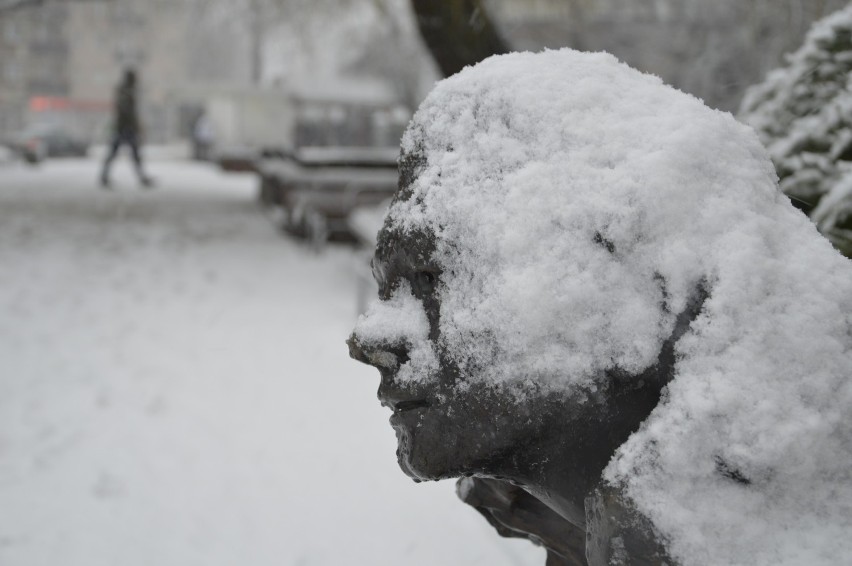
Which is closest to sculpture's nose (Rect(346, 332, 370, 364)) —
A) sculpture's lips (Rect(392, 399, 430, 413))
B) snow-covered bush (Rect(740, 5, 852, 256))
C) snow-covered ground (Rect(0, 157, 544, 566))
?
sculpture's lips (Rect(392, 399, 430, 413))

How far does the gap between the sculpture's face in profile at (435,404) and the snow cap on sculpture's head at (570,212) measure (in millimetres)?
31

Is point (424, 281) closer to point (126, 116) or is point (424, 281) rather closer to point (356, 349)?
point (356, 349)

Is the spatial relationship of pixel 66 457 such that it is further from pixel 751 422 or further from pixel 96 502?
pixel 751 422

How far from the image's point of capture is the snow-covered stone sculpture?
4.26 feet

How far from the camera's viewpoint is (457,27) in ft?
21.0

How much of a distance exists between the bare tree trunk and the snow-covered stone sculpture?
490 cm

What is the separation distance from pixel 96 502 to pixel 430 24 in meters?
4.24

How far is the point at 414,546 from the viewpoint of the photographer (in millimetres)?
3613

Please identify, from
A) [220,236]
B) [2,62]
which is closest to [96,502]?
[220,236]

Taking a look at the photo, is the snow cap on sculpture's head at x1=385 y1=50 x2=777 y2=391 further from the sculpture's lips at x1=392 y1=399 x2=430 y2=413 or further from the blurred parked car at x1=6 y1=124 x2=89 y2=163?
the blurred parked car at x1=6 y1=124 x2=89 y2=163

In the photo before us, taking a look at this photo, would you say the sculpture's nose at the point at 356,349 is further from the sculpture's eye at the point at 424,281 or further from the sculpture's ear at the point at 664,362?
the sculpture's ear at the point at 664,362

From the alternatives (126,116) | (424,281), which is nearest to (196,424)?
(424,281)

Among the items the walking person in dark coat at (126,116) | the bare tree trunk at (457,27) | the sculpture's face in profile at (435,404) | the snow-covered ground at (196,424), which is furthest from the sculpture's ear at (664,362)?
the walking person in dark coat at (126,116)

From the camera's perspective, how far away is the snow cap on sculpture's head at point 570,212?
1.43 metres
